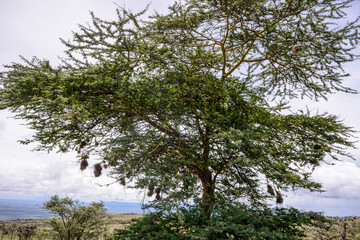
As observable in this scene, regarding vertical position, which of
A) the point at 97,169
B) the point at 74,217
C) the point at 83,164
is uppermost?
the point at 83,164

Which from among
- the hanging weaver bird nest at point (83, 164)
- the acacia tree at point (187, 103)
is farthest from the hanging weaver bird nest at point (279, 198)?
the hanging weaver bird nest at point (83, 164)

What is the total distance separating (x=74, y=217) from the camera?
18.4m

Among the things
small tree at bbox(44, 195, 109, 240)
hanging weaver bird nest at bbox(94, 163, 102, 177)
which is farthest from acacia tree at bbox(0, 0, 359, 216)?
small tree at bbox(44, 195, 109, 240)

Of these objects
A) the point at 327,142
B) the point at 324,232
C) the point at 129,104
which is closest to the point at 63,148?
the point at 129,104

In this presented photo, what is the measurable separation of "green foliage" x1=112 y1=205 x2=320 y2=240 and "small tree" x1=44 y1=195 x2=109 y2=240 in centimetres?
1290

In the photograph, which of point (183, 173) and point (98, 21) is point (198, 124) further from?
point (98, 21)

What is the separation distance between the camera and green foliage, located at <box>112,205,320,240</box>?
18.8 feet

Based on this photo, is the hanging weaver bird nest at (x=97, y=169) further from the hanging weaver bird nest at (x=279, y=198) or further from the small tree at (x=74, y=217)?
the small tree at (x=74, y=217)

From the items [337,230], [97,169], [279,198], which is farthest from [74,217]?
[337,230]

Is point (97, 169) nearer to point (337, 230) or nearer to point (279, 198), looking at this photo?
point (279, 198)

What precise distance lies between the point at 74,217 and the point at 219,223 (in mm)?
16830

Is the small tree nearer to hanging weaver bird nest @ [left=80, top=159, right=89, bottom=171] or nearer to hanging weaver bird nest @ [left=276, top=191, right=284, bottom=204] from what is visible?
hanging weaver bird nest @ [left=80, top=159, right=89, bottom=171]

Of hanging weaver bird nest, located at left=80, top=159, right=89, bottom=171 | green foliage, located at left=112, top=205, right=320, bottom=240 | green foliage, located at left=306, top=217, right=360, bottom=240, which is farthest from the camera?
hanging weaver bird nest, located at left=80, top=159, right=89, bottom=171

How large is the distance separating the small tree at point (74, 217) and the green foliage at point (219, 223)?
12905 millimetres
